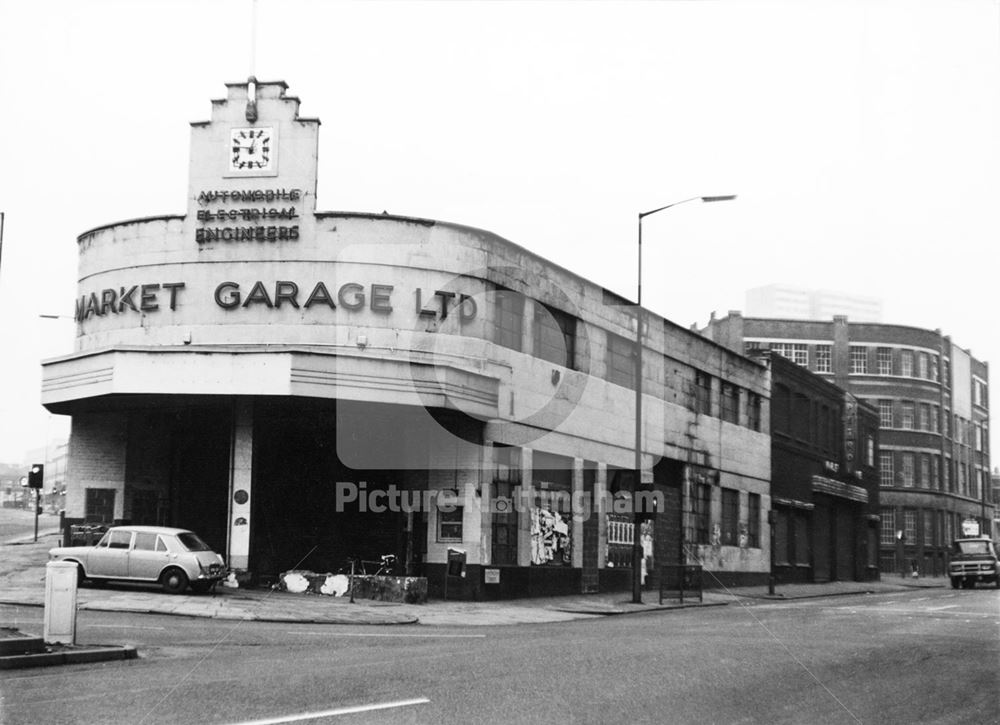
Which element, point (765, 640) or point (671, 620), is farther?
point (671, 620)

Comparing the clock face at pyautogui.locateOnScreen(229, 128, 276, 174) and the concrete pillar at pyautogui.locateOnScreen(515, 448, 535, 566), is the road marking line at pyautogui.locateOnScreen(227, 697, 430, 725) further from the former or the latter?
the clock face at pyautogui.locateOnScreen(229, 128, 276, 174)

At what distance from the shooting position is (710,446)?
44.4 metres

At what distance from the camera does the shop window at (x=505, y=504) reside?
1208 inches

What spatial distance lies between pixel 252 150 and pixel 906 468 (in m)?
63.2

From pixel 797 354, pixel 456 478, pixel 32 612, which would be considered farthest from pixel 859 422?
pixel 32 612

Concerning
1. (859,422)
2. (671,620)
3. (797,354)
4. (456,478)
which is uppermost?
(797,354)

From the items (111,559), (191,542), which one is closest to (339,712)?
(191,542)

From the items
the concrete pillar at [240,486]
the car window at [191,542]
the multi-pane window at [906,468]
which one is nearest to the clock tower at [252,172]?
the concrete pillar at [240,486]

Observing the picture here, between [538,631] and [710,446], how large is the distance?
82.4 feet

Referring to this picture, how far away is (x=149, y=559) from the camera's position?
26359mm

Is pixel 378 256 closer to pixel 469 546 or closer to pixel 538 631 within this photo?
pixel 469 546

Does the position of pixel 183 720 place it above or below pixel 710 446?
below

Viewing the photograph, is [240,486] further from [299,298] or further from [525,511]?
[525,511]

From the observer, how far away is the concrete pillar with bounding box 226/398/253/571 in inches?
1115
